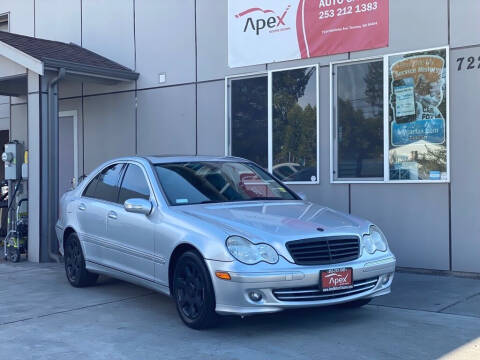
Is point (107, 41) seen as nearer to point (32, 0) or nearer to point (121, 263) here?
point (32, 0)

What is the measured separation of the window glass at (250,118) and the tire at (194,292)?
4.89 meters

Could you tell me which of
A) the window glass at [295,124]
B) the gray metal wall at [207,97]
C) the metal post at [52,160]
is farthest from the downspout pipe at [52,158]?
the window glass at [295,124]

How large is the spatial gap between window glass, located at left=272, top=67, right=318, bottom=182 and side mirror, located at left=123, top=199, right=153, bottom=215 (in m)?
4.08

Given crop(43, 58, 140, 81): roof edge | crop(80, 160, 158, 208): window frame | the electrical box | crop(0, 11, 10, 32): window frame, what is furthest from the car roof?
crop(0, 11, 10, 32): window frame

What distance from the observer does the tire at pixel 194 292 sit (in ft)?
18.9

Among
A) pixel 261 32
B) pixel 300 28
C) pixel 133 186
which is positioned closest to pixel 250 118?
pixel 261 32

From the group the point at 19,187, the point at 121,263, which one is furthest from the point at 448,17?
the point at 19,187

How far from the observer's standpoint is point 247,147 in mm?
11047

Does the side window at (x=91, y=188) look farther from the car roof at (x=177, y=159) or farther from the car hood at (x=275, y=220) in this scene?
the car hood at (x=275, y=220)

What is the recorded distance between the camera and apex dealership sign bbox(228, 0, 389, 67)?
9.44m

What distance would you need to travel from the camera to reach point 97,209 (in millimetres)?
7711

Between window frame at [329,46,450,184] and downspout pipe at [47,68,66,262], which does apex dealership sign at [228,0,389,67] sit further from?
downspout pipe at [47,68,66,262]

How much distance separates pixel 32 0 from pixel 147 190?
945 centimetres

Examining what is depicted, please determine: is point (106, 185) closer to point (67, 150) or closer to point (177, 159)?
point (177, 159)
